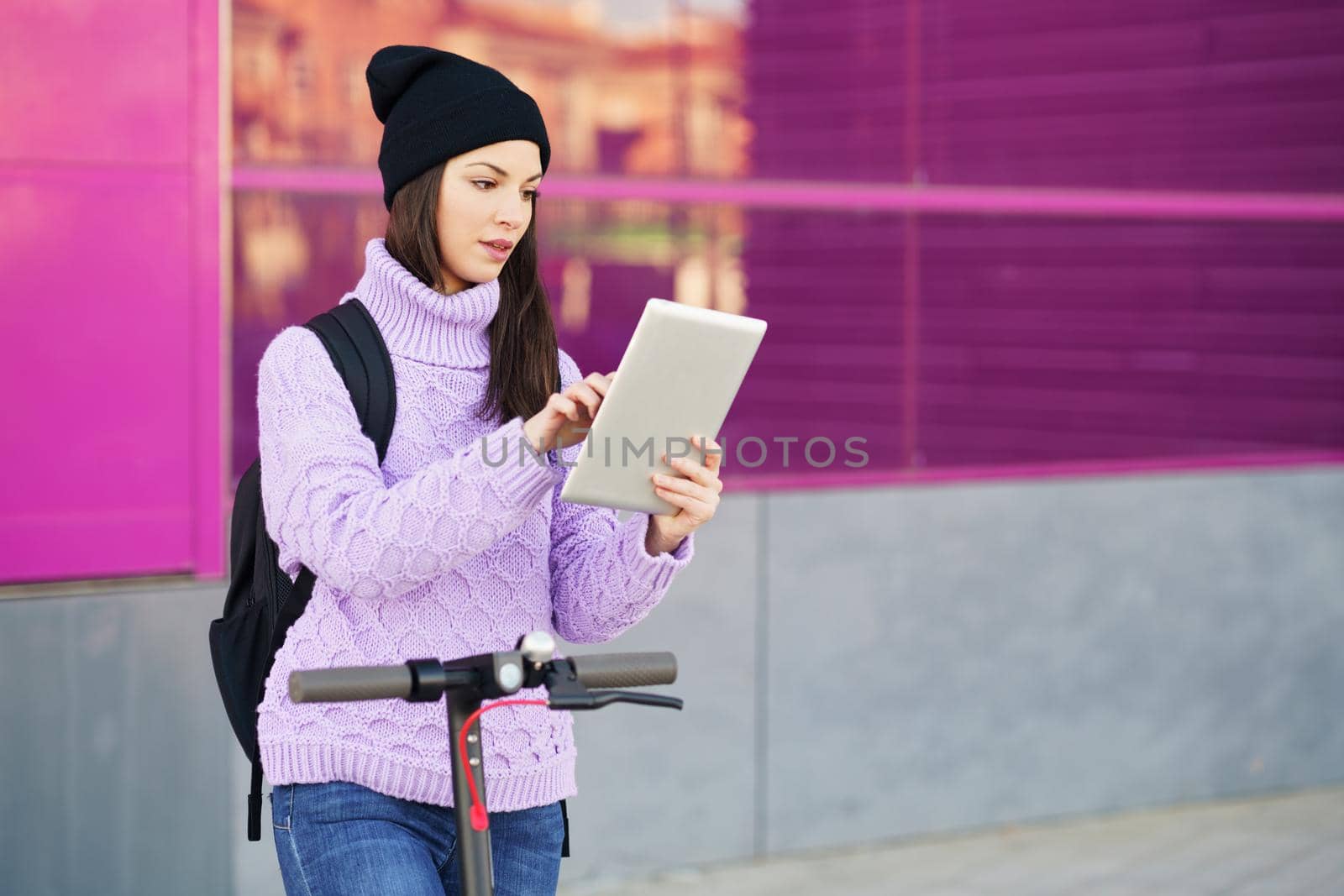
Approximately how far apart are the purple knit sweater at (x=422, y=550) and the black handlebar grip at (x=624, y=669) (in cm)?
24

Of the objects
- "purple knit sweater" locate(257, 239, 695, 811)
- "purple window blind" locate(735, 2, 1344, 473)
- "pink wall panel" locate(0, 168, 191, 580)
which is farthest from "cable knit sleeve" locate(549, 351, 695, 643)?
"purple window blind" locate(735, 2, 1344, 473)

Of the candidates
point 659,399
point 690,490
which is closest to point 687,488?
point 690,490

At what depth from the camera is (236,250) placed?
14.7 ft

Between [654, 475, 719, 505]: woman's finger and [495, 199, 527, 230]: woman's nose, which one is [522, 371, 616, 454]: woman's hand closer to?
[654, 475, 719, 505]: woman's finger

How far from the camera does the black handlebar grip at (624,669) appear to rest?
2.01 meters

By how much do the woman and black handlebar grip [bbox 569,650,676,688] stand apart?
23cm

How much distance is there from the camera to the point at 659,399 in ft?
6.95

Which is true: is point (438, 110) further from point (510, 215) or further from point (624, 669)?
point (624, 669)

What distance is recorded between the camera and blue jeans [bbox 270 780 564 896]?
7.38 ft

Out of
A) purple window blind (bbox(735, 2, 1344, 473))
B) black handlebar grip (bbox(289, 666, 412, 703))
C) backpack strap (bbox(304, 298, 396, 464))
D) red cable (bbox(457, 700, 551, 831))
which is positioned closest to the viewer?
black handlebar grip (bbox(289, 666, 412, 703))

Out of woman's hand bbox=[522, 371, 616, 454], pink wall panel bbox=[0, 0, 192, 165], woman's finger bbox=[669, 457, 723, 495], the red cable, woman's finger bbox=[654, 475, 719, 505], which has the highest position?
pink wall panel bbox=[0, 0, 192, 165]

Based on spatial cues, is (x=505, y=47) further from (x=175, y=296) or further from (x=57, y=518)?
(x=57, y=518)

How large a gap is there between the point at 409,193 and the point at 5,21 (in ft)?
6.94

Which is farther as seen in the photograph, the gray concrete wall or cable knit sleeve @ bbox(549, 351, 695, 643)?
the gray concrete wall
